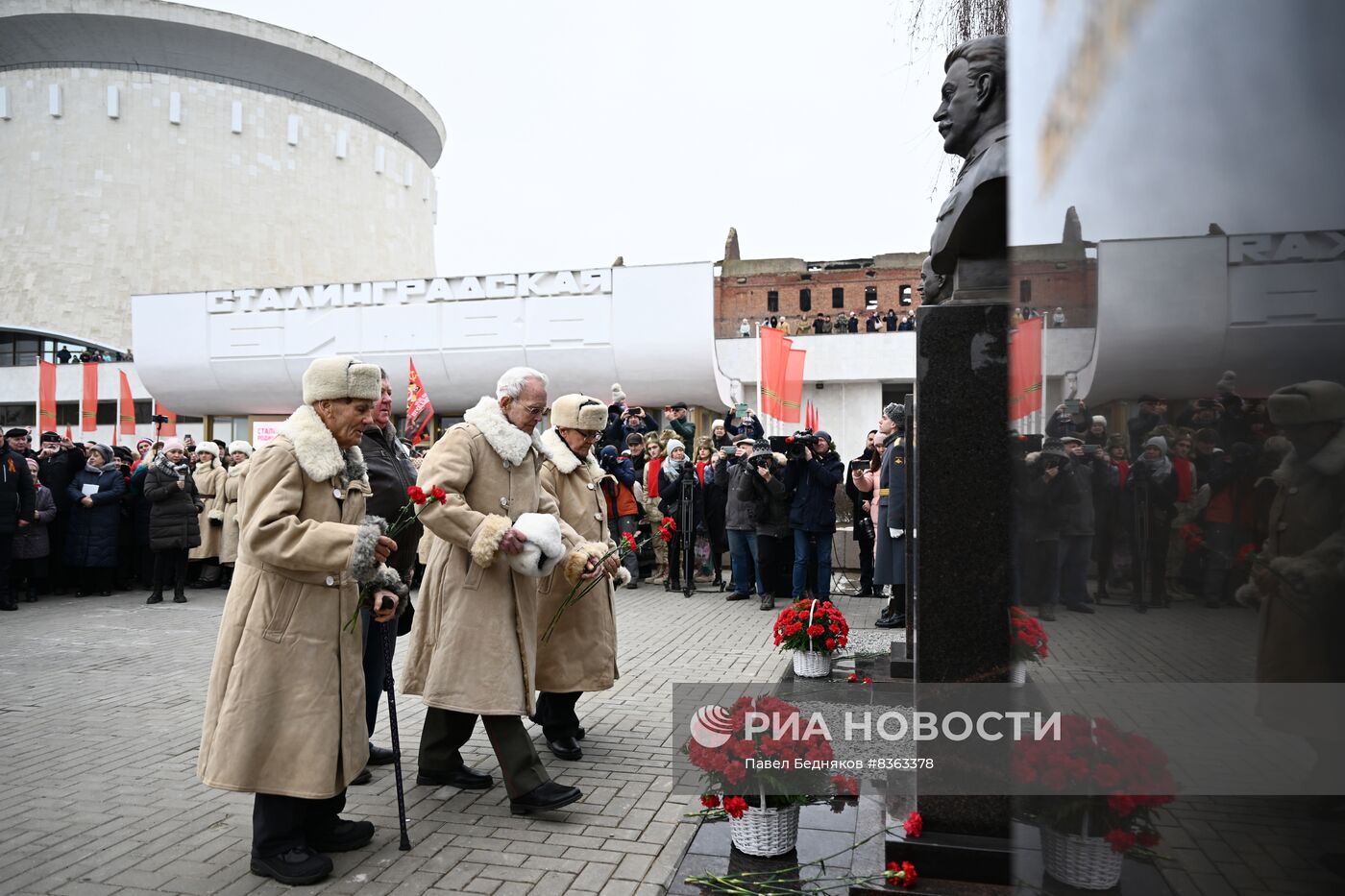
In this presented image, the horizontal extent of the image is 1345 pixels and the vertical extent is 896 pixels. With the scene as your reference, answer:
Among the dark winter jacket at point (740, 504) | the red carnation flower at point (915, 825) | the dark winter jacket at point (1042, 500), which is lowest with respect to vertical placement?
the red carnation flower at point (915, 825)

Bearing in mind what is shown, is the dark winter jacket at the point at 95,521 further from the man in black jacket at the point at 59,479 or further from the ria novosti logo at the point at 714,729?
Answer: the ria novosti logo at the point at 714,729

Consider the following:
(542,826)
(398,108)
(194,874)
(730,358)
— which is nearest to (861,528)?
(542,826)

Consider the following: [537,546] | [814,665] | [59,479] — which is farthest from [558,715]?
[59,479]

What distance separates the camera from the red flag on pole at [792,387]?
73.5ft

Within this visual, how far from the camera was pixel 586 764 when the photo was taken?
495cm

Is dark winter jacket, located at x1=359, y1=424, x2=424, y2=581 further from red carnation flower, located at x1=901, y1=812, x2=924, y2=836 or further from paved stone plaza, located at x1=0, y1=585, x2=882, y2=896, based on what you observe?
red carnation flower, located at x1=901, y1=812, x2=924, y2=836

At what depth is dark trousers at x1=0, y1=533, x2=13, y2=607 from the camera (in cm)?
1114

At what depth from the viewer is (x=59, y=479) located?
12234mm

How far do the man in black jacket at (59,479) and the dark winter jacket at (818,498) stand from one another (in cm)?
978

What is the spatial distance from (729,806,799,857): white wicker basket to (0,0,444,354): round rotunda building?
2052 inches

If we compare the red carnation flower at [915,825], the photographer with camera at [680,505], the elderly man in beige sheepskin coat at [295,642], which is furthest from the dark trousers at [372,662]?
the photographer with camera at [680,505]

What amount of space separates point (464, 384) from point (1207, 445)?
93.8 ft

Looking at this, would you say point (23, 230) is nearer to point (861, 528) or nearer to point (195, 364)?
point (195, 364)

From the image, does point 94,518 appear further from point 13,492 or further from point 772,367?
point 772,367
